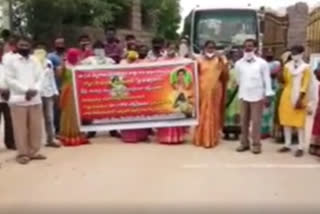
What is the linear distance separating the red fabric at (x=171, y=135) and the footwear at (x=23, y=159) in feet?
8.22

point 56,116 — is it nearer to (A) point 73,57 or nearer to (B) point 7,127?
(A) point 73,57

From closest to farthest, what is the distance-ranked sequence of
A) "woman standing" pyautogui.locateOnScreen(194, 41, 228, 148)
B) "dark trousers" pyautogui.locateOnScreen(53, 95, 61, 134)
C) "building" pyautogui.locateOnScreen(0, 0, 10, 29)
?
"woman standing" pyautogui.locateOnScreen(194, 41, 228, 148), "dark trousers" pyautogui.locateOnScreen(53, 95, 61, 134), "building" pyautogui.locateOnScreen(0, 0, 10, 29)

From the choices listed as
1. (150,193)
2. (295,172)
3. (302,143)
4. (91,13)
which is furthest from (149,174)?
(91,13)

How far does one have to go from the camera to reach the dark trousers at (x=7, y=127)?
11727mm

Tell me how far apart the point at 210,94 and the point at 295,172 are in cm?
273

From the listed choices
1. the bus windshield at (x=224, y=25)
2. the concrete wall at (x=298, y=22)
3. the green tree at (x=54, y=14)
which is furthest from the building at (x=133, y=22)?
the bus windshield at (x=224, y=25)

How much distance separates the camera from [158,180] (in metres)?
9.17

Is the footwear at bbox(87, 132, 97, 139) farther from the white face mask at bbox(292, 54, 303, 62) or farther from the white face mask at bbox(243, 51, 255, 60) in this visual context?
the white face mask at bbox(292, 54, 303, 62)

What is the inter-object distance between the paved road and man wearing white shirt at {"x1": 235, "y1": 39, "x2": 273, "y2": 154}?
317mm

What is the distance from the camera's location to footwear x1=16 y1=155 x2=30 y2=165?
10596 millimetres

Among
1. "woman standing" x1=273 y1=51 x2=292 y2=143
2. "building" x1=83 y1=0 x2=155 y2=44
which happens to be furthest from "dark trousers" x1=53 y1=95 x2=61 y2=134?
"building" x1=83 y1=0 x2=155 y2=44

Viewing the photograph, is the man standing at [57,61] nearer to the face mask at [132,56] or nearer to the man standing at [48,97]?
the man standing at [48,97]

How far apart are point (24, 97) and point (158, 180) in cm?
250

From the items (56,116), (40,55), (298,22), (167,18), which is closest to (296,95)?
(40,55)
